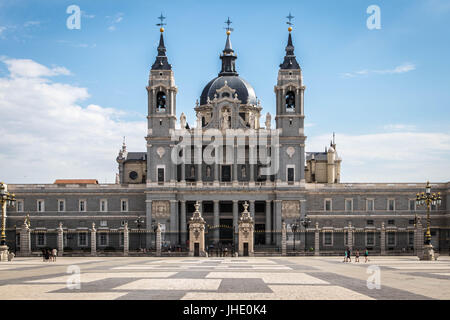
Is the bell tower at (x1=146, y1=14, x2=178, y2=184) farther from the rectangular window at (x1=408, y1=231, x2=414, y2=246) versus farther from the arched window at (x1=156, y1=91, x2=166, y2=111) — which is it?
the rectangular window at (x1=408, y1=231, x2=414, y2=246)

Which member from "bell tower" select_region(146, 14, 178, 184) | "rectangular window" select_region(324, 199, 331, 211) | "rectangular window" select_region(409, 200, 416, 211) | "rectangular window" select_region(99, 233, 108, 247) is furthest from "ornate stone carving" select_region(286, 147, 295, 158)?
"rectangular window" select_region(99, 233, 108, 247)

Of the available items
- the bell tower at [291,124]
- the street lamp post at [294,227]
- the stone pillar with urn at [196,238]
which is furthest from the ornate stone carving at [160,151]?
the street lamp post at [294,227]

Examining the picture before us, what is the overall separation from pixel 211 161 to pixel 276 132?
11063 mm

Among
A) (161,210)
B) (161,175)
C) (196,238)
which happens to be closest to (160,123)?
(161,175)

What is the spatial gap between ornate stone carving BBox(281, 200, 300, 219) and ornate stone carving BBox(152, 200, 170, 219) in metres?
17.2

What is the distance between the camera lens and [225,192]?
9975cm

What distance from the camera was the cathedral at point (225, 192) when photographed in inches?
3890

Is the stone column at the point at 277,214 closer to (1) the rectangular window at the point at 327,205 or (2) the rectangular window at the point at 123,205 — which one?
(1) the rectangular window at the point at 327,205

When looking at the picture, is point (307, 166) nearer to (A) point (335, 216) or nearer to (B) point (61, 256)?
(A) point (335, 216)

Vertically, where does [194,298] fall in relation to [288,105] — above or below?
below

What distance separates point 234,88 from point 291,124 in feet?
67.8

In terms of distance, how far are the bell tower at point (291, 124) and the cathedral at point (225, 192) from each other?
0.15 meters
